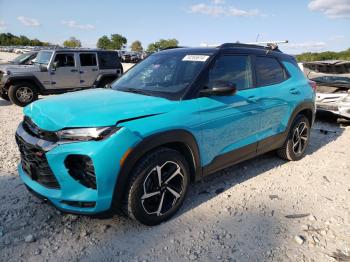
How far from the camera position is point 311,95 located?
17.0ft

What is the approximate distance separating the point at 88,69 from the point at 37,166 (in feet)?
27.9

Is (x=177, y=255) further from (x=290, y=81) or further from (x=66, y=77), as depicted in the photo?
(x=66, y=77)

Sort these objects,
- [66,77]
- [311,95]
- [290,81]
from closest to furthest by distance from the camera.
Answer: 1. [290,81]
2. [311,95]
3. [66,77]

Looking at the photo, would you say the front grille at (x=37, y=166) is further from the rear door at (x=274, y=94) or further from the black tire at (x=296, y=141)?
the black tire at (x=296, y=141)

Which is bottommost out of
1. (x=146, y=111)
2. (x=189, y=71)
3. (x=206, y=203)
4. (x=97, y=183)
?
(x=206, y=203)

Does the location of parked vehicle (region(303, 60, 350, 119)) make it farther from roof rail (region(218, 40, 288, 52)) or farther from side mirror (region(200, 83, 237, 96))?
side mirror (region(200, 83, 237, 96))

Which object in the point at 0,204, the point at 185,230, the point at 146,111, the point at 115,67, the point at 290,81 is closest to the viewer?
the point at 146,111

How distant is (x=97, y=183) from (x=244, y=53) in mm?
2523

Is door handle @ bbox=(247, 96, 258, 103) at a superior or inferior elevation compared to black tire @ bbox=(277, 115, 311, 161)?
superior

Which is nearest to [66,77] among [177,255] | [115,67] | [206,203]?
[115,67]

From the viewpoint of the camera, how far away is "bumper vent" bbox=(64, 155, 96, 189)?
2648 mm

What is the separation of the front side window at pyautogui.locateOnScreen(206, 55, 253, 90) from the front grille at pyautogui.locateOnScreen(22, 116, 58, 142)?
5.41ft

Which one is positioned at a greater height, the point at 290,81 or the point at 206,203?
the point at 290,81

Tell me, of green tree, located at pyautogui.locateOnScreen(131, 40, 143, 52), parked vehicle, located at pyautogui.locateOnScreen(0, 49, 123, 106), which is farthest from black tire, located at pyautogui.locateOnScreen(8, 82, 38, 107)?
green tree, located at pyautogui.locateOnScreen(131, 40, 143, 52)
